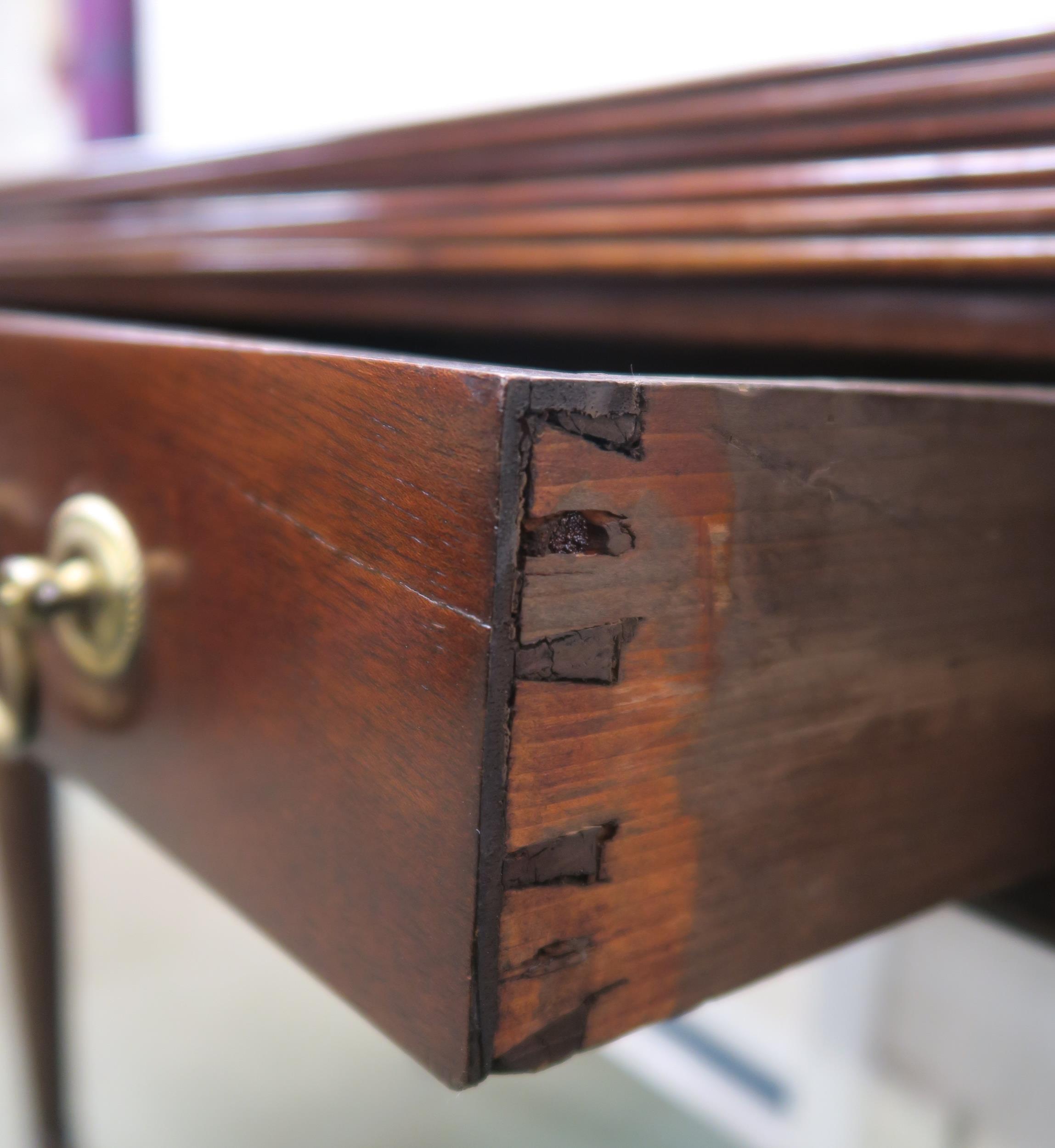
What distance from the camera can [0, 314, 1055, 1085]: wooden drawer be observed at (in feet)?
0.56

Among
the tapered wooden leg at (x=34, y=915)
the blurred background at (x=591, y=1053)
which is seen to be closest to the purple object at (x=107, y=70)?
the blurred background at (x=591, y=1053)

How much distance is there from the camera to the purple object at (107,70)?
116 centimetres

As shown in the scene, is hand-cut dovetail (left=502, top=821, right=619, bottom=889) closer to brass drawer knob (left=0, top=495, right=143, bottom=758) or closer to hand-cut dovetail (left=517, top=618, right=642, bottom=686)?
hand-cut dovetail (left=517, top=618, right=642, bottom=686)

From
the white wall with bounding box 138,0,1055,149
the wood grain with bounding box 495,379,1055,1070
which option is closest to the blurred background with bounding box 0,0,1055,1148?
the white wall with bounding box 138,0,1055,149

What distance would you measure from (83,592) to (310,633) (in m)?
0.10

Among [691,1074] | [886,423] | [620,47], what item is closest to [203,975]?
[691,1074]

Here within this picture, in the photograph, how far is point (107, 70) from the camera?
1160mm

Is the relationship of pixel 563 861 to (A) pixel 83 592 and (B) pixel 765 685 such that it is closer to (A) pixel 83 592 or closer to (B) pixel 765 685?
(B) pixel 765 685

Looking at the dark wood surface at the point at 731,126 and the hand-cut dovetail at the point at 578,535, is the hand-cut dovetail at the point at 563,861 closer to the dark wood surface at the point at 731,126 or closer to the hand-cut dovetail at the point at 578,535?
the hand-cut dovetail at the point at 578,535

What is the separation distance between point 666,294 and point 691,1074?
0.53 metres

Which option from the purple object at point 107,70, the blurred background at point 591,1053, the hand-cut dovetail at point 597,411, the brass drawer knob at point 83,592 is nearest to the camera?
the hand-cut dovetail at point 597,411

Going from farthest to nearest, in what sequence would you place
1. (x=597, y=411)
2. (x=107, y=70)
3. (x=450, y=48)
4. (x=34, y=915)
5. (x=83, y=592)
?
(x=107, y=70) → (x=450, y=48) → (x=34, y=915) → (x=83, y=592) → (x=597, y=411)

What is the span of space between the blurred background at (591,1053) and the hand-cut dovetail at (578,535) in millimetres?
218

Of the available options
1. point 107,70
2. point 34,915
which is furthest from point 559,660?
point 107,70
